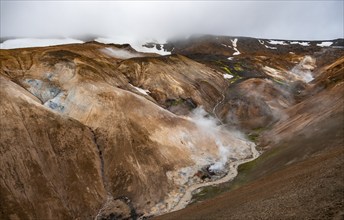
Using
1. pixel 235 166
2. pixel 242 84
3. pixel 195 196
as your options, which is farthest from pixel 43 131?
pixel 242 84

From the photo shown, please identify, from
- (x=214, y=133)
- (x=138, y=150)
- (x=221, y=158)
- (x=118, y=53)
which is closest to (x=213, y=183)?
(x=221, y=158)

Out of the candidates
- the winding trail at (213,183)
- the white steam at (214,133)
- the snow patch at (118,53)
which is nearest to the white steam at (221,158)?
the white steam at (214,133)

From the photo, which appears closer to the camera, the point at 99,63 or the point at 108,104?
the point at 108,104

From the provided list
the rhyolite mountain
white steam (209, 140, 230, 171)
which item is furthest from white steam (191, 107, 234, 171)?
the rhyolite mountain

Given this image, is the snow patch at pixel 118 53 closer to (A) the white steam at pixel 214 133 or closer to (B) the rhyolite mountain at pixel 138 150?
(B) the rhyolite mountain at pixel 138 150

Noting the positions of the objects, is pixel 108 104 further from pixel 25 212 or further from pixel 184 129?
pixel 25 212

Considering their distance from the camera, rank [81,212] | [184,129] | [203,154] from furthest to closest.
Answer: [184,129]
[203,154]
[81,212]

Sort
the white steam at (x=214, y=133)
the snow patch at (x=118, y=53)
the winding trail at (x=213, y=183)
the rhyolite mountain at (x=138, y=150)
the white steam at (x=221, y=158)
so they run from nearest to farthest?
the rhyolite mountain at (x=138, y=150), the winding trail at (x=213, y=183), the white steam at (x=221, y=158), the white steam at (x=214, y=133), the snow patch at (x=118, y=53)

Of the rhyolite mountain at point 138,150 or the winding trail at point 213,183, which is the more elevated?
the rhyolite mountain at point 138,150
